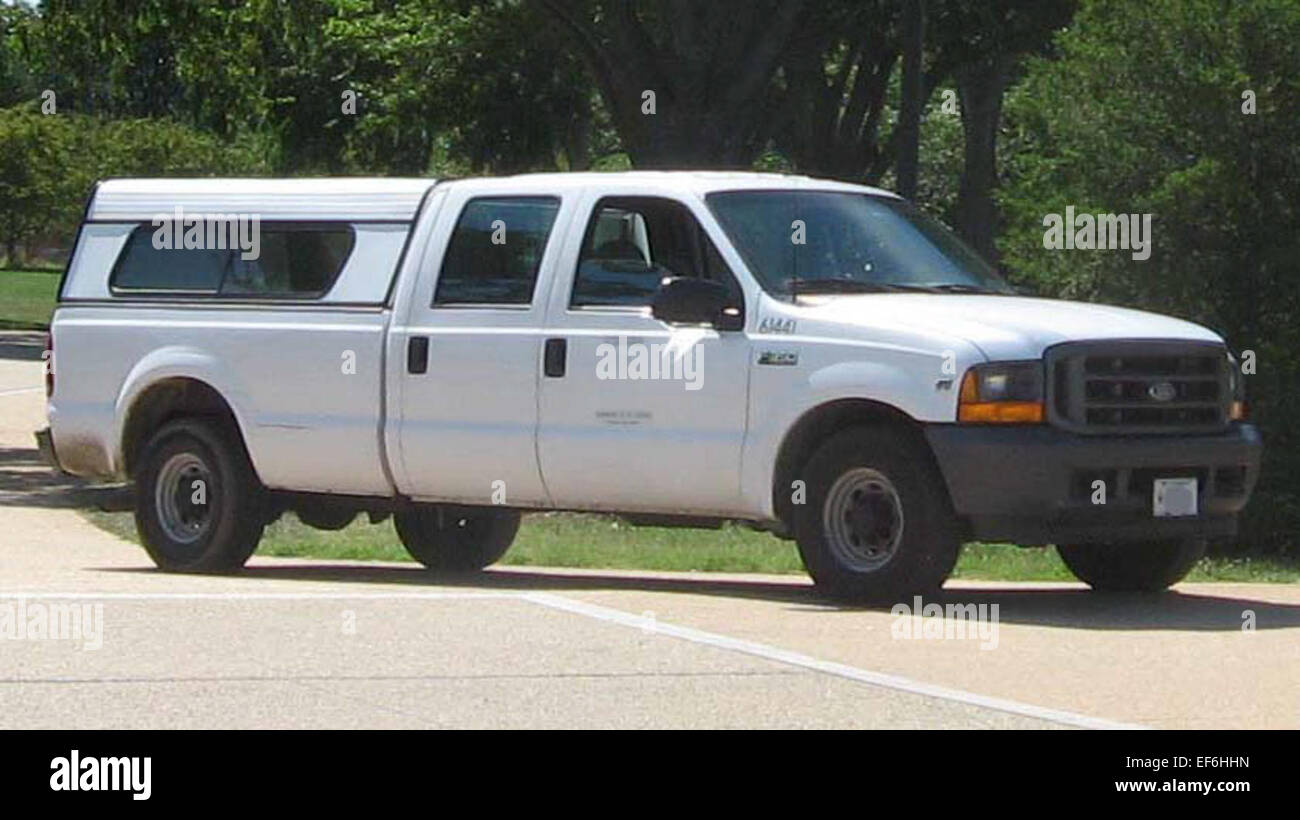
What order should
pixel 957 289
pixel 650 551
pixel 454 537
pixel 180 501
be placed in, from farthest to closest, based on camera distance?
pixel 650 551, pixel 454 537, pixel 180 501, pixel 957 289

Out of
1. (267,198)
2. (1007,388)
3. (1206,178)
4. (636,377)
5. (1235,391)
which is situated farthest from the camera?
(1206,178)

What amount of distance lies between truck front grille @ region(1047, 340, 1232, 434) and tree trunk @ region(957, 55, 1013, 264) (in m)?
25.1

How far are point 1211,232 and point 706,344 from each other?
8.38 m

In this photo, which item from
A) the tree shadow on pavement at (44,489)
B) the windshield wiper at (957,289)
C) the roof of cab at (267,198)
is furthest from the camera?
the tree shadow on pavement at (44,489)

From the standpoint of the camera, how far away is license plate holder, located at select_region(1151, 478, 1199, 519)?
1227 cm

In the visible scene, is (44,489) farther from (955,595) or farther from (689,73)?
(955,595)

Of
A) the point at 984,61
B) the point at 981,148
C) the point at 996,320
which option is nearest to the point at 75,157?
the point at 981,148

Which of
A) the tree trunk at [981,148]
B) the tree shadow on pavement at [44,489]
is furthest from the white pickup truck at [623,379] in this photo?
the tree trunk at [981,148]

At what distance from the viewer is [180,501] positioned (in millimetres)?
14953

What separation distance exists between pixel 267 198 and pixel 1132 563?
5022mm

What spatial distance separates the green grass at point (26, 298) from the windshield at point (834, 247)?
145 ft

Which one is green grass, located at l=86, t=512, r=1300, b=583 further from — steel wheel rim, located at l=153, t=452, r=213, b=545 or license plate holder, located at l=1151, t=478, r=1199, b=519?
license plate holder, located at l=1151, t=478, r=1199, b=519

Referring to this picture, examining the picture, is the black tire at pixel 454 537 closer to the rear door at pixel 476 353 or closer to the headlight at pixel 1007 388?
the rear door at pixel 476 353

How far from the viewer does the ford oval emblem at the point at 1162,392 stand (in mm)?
12320
